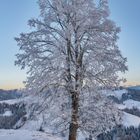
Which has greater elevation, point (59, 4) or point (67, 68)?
point (59, 4)

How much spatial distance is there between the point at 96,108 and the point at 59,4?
868cm

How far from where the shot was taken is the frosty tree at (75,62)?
2764 centimetres

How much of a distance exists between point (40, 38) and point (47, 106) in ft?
17.8

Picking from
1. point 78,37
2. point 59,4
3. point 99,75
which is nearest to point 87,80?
point 99,75

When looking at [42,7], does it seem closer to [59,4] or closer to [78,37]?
[59,4]

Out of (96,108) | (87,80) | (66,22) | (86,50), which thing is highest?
(66,22)

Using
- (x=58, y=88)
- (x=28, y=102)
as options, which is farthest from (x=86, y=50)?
(x=28, y=102)

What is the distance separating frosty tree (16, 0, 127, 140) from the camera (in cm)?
2764

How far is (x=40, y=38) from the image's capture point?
93.5ft

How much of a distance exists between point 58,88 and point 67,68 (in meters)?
1.72

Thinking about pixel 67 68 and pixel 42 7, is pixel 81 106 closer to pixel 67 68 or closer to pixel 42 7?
pixel 67 68

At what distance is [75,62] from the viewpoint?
27891mm

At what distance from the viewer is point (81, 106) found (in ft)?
91.9

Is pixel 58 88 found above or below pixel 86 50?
below
